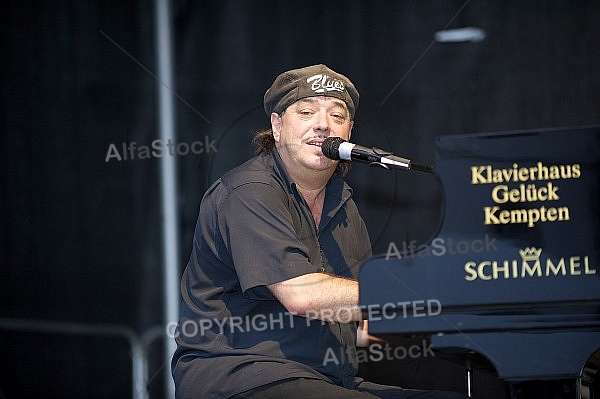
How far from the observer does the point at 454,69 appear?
3.07 metres

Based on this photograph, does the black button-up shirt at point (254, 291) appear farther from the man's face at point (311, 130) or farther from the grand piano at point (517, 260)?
the grand piano at point (517, 260)

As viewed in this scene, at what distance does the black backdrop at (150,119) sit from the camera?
3.08 metres

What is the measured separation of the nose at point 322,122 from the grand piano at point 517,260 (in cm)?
53

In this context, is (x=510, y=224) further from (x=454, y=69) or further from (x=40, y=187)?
(x=40, y=187)

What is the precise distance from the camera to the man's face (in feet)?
7.41

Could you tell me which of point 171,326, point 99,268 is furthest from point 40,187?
point 171,326

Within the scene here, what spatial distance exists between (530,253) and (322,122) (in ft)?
2.32

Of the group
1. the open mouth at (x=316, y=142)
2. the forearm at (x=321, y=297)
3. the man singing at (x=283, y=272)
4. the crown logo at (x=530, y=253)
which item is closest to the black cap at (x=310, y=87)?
the man singing at (x=283, y=272)

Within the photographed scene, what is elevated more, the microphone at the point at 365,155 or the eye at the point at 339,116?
the eye at the point at 339,116

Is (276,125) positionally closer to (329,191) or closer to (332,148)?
(329,191)

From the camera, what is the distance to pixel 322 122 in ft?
7.41

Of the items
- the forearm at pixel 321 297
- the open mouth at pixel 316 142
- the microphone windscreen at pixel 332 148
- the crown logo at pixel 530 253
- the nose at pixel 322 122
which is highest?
the nose at pixel 322 122

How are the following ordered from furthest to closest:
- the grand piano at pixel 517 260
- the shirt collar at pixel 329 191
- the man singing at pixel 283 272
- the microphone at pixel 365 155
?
the shirt collar at pixel 329 191 < the man singing at pixel 283 272 < the microphone at pixel 365 155 < the grand piano at pixel 517 260

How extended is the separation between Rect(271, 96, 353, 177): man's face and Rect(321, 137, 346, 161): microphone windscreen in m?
0.19
